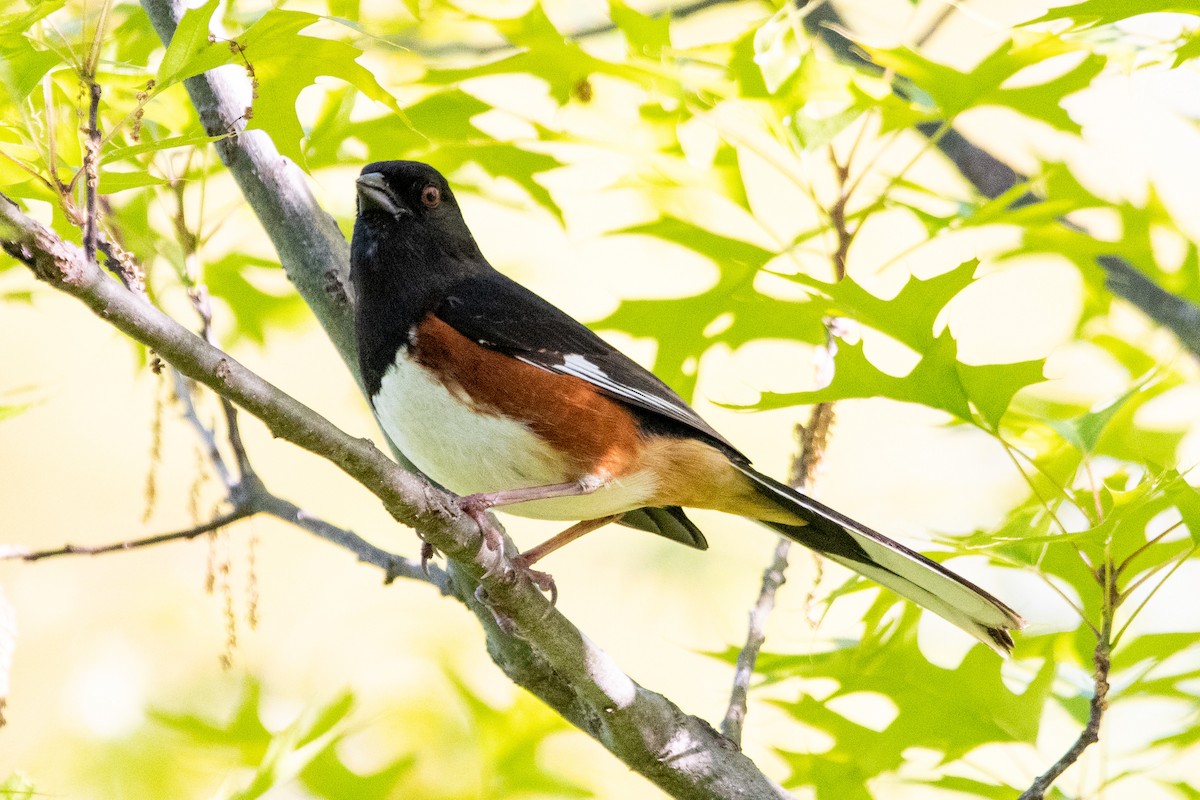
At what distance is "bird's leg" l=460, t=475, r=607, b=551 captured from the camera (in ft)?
5.93

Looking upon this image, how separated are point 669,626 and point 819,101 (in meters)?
2.96

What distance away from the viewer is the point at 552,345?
2.35 m

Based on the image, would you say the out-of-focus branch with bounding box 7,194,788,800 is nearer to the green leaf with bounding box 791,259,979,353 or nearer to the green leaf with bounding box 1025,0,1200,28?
the green leaf with bounding box 791,259,979,353

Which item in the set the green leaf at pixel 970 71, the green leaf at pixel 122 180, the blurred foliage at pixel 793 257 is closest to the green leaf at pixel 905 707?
the blurred foliage at pixel 793 257

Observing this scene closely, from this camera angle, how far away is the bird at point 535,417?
2.17 m

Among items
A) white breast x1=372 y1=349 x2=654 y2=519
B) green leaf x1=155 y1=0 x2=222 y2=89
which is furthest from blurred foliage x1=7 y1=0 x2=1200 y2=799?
white breast x1=372 y1=349 x2=654 y2=519

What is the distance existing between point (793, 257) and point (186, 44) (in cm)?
121

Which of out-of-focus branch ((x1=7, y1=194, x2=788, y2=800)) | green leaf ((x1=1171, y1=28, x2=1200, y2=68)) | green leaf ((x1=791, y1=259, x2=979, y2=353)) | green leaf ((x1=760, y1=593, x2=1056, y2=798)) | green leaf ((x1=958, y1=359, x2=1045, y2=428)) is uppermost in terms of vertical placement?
green leaf ((x1=1171, y1=28, x2=1200, y2=68))

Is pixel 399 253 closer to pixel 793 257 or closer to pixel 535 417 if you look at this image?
pixel 535 417

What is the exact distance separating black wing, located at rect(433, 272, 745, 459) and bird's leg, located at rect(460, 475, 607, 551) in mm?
194

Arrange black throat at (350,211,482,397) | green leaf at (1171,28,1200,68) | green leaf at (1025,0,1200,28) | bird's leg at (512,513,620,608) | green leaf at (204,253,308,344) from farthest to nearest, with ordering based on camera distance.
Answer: green leaf at (204,253,308,344) → black throat at (350,211,482,397) → bird's leg at (512,513,620,608) → green leaf at (1171,28,1200,68) → green leaf at (1025,0,1200,28)

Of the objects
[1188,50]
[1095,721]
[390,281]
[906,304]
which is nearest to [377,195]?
[390,281]

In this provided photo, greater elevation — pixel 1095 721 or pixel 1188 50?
pixel 1188 50

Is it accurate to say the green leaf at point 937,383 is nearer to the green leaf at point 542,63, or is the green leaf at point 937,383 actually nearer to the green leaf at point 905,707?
the green leaf at point 905,707
